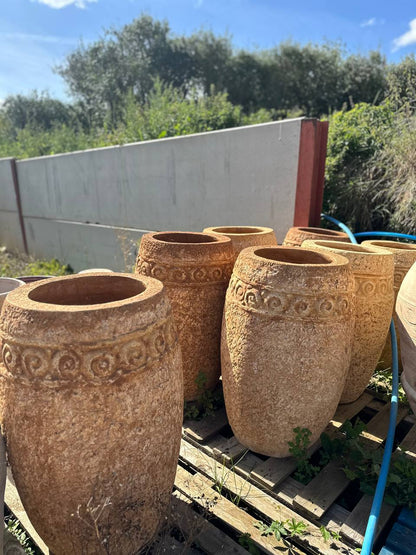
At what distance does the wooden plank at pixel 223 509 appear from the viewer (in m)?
1.46

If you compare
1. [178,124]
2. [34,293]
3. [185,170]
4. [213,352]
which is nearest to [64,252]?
[178,124]

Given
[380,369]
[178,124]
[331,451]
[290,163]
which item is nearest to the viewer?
[331,451]

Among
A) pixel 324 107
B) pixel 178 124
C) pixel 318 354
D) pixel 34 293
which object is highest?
pixel 324 107

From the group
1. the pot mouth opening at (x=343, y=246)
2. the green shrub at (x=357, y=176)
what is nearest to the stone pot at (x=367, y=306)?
the pot mouth opening at (x=343, y=246)

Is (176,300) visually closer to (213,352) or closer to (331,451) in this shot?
(213,352)

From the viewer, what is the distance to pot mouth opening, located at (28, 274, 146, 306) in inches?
59.4

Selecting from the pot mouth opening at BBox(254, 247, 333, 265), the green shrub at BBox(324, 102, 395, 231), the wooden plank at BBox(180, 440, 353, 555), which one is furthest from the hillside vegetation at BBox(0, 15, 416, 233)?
the wooden plank at BBox(180, 440, 353, 555)

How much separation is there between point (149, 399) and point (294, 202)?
265cm

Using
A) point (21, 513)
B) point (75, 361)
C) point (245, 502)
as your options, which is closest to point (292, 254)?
point (245, 502)

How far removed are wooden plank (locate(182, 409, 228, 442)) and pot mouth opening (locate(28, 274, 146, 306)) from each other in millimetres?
974

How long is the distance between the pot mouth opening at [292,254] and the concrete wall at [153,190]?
139cm

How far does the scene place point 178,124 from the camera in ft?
21.5

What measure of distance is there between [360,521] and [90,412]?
1262 millimetres

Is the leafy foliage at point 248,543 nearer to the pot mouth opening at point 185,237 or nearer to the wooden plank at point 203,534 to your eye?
the wooden plank at point 203,534
